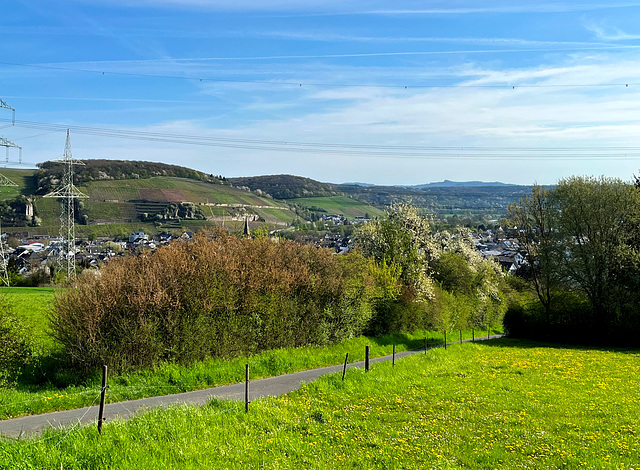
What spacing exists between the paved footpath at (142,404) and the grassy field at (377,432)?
1868mm

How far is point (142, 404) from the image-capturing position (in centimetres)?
1697

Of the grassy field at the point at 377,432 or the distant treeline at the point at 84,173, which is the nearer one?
the grassy field at the point at 377,432

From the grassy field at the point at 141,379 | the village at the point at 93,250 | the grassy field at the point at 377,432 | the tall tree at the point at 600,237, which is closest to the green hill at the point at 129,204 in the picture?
the village at the point at 93,250

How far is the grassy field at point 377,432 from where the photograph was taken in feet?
34.4

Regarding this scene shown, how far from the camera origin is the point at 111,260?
21.6m

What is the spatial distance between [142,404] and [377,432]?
8.74 meters

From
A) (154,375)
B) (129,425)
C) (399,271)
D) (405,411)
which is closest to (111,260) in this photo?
(154,375)

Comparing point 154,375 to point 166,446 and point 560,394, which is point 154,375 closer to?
point 166,446

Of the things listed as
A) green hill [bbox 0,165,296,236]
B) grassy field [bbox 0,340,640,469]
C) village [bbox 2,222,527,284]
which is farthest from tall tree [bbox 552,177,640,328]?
green hill [bbox 0,165,296,236]

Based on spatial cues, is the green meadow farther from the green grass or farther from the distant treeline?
the distant treeline

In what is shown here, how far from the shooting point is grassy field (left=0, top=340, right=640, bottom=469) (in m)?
10.5

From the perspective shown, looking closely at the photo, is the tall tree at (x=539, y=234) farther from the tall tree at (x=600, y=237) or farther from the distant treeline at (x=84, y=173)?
the distant treeline at (x=84, y=173)

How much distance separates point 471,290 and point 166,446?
4989 cm

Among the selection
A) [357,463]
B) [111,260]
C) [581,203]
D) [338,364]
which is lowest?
[338,364]
